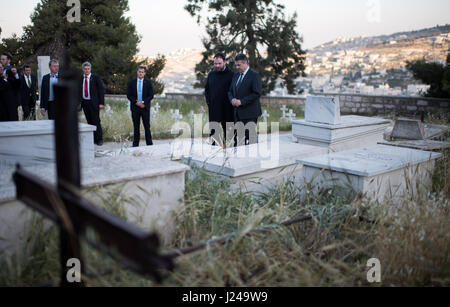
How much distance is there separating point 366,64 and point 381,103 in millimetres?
15002

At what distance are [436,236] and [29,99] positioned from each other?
906 cm

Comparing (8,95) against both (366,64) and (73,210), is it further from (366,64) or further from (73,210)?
(366,64)

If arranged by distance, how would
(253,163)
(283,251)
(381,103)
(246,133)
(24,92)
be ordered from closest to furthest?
(283,251)
(253,163)
(246,133)
(24,92)
(381,103)

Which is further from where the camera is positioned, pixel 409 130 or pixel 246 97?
pixel 409 130

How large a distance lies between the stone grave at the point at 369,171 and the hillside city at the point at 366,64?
15626mm

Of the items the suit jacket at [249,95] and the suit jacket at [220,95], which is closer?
the suit jacket at [249,95]

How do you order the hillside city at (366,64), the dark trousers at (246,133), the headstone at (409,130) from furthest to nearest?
the hillside city at (366,64), the headstone at (409,130), the dark trousers at (246,133)

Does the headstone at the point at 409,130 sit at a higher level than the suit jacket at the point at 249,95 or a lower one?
lower

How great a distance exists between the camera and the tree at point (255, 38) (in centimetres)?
1745

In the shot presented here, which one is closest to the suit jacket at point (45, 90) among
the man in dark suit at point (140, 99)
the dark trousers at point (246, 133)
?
the man in dark suit at point (140, 99)

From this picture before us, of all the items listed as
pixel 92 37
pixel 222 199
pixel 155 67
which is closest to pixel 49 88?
pixel 222 199

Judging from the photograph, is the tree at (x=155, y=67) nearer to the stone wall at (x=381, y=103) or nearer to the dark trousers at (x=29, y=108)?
the stone wall at (x=381, y=103)

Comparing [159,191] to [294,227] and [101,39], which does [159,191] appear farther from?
[101,39]

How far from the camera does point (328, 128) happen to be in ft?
20.9
